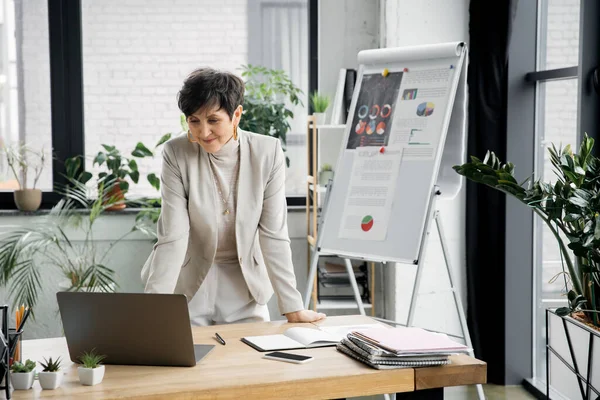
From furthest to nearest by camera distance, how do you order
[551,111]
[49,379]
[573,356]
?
1. [551,111]
2. [573,356]
3. [49,379]

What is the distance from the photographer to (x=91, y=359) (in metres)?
1.79

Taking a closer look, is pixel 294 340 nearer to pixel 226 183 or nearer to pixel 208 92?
pixel 226 183

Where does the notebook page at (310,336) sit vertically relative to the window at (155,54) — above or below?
below

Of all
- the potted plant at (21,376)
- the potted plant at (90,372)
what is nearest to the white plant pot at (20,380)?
the potted plant at (21,376)

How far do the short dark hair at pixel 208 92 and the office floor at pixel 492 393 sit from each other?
1.99 meters

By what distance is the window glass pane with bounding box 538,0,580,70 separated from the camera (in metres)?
3.54

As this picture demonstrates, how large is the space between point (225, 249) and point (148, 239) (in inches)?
81.2

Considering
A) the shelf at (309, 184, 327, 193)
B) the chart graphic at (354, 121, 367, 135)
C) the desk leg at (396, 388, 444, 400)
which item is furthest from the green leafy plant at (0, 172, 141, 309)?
the desk leg at (396, 388, 444, 400)

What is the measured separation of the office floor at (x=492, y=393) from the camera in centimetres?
388

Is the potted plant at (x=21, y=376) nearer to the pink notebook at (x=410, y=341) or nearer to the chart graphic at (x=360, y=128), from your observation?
the pink notebook at (x=410, y=341)

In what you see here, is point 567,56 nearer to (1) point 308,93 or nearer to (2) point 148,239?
(1) point 308,93

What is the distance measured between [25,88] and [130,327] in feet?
10.4

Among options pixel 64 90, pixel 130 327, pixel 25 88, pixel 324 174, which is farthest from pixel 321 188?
pixel 130 327

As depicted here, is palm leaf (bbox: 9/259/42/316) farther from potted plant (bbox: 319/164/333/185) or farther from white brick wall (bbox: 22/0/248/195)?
potted plant (bbox: 319/164/333/185)
